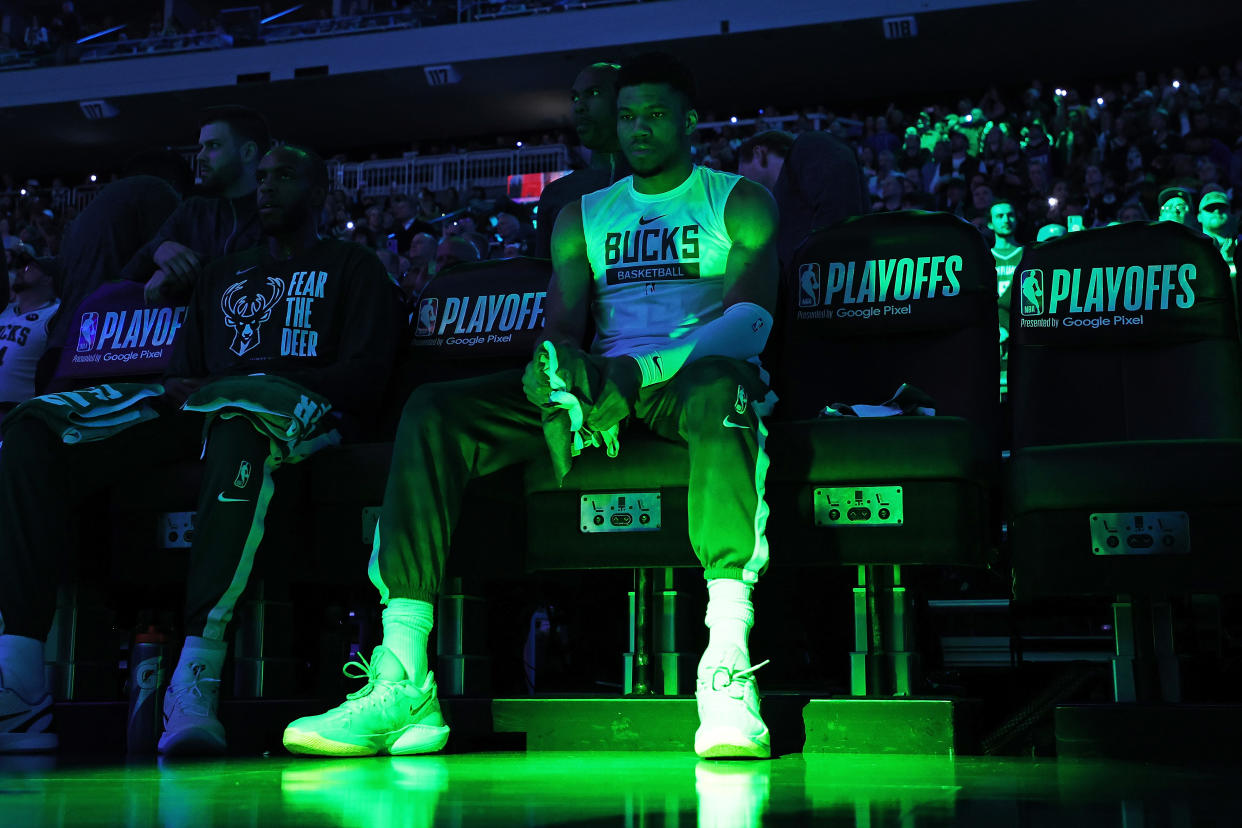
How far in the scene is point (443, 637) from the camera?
2.34 metres

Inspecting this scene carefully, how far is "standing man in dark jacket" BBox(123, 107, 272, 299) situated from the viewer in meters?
3.24

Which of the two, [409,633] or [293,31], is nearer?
[409,633]

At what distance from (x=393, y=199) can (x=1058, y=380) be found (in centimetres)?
953

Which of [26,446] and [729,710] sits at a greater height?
[26,446]

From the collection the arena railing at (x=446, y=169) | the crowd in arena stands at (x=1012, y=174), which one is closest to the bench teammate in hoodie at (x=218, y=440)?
the crowd in arena stands at (x=1012, y=174)

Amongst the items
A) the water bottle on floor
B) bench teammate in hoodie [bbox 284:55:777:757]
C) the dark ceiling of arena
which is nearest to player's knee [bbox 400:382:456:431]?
bench teammate in hoodie [bbox 284:55:777:757]

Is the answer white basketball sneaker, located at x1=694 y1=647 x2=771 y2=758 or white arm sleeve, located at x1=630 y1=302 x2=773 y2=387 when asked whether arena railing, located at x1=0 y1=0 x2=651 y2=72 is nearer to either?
white arm sleeve, located at x1=630 y1=302 x2=773 y2=387

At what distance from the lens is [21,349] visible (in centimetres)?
427

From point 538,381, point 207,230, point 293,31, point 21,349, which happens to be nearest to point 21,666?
point 538,381

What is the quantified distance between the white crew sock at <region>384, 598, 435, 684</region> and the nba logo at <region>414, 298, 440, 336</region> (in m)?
1.03

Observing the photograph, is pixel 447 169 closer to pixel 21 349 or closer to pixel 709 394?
pixel 21 349

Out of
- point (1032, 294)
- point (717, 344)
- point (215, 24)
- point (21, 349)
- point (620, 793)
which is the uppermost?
point (215, 24)

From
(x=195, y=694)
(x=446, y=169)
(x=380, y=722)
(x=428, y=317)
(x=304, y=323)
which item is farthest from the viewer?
(x=446, y=169)

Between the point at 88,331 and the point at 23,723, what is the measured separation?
1223mm
